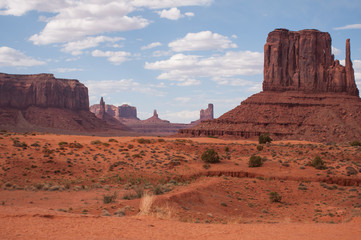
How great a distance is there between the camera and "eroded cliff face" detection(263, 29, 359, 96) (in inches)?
4109

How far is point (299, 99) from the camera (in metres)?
99.6

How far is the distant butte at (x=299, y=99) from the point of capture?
279 ft

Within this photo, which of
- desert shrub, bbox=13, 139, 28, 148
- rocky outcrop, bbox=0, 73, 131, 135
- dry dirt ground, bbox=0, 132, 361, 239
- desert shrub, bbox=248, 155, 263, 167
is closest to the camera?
dry dirt ground, bbox=0, 132, 361, 239

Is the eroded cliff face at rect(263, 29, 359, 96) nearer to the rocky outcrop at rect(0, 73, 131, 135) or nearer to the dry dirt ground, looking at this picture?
the rocky outcrop at rect(0, 73, 131, 135)

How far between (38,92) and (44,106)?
18.1ft

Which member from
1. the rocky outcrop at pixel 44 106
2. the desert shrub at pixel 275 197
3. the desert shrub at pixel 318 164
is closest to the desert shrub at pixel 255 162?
the desert shrub at pixel 318 164

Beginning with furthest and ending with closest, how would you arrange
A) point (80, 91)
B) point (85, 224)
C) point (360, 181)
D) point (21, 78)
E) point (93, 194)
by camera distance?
point (80, 91), point (21, 78), point (360, 181), point (93, 194), point (85, 224)

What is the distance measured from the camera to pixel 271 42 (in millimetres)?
112000

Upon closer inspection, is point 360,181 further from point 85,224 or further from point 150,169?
point 85,224

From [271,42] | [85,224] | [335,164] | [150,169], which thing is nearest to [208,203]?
[85,224]

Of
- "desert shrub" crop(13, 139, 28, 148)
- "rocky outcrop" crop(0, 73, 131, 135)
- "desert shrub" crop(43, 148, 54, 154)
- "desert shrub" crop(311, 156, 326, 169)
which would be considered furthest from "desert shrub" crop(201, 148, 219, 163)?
"rocky outcrop" crop(0, 73, 131, 135)

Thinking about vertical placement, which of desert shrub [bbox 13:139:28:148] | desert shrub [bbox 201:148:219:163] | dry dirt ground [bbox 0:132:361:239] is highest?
desert shrub [bbox 13:139:28:148]

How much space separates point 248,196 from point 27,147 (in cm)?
2137

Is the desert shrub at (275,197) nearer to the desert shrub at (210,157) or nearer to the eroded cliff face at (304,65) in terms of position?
the desert shrub at (210,157)
